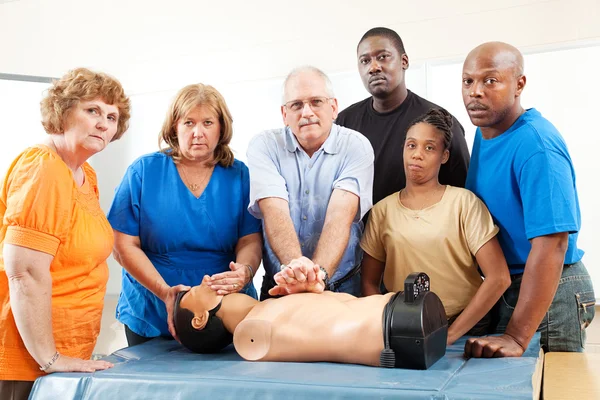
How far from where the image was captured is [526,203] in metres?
1.59

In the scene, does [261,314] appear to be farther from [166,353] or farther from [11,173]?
[11,173]

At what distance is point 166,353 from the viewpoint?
5.26ft

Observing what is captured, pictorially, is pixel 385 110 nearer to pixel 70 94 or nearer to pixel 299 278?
pixel 299 278

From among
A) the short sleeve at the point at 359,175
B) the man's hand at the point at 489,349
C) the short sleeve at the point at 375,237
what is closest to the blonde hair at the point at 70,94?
the short sleeve at the point at 359,175

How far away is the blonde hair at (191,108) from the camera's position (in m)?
1.79

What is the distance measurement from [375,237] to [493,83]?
0.53 meters

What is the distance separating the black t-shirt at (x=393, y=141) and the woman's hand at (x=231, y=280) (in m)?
0.67

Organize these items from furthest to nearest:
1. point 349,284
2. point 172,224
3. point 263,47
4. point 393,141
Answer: point 263,47
point 393,141
point 349,284
point 172,224

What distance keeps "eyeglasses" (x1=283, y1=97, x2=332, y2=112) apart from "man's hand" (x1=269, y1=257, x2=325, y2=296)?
0.51 metres

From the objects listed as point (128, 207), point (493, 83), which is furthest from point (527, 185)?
point (128, 207)

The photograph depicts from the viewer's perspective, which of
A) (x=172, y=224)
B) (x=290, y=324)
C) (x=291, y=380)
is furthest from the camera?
(x=172, y=224)

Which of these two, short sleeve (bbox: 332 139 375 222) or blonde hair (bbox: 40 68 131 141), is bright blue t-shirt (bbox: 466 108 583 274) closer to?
short sleeve (bbox: 332 139 375 222)

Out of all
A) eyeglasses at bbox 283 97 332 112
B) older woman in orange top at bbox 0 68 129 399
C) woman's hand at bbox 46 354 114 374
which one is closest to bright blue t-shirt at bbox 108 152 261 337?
older woman in orange top at bbox 0 68 129 399

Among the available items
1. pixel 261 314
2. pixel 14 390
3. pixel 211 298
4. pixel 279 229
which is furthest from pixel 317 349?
pixel 14 390
